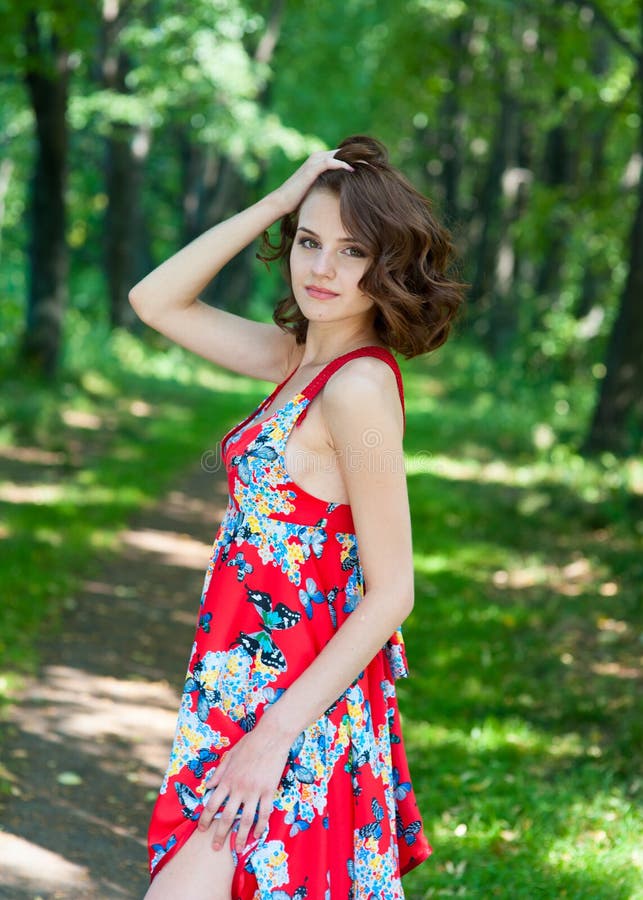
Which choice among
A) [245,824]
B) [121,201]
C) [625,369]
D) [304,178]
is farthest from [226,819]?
[121,201]

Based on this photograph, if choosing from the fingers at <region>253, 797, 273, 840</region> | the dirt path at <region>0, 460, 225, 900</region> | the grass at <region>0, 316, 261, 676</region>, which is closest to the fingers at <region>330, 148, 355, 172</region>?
the fingers at <region>253, 797, 273, 840</region>

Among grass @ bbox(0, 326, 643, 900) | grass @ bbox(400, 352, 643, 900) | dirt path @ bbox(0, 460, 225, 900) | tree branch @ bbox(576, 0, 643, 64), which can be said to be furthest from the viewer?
tree branch @ bbox(576, 0, 643, 64)

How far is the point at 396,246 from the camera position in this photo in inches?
98.6

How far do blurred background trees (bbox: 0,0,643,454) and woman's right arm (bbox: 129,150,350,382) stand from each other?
42 centimetres

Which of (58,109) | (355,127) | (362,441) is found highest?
(355,127)

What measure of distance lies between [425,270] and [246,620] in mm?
837

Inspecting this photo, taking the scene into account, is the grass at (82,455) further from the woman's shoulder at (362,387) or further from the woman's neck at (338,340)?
the woman's shoulder at (362,387)

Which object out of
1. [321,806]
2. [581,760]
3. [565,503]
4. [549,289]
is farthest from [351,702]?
[549,289]

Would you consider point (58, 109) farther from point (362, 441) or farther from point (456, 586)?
point (362, 441)

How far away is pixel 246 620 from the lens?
8.21 feet

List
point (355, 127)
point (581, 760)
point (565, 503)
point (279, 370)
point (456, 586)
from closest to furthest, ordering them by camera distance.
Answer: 1. point (279, 370)
2. point (581, 760)
3. point (456, 586)
4. point (565, 503)
5. point (355, 127)

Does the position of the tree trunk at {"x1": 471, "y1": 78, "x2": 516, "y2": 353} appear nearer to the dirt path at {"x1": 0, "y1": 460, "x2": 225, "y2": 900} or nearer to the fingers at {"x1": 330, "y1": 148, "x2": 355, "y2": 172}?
the dirt path at {"x1": 0, "y1": 460, "x2": 225, "y2": 900}

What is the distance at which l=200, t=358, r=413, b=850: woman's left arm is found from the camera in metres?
2.33

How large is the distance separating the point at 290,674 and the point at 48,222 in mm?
12207
